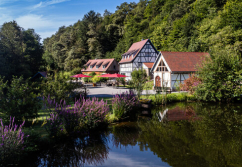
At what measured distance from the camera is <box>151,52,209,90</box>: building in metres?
25.5

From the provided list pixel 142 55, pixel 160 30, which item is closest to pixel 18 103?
pixel 142 55

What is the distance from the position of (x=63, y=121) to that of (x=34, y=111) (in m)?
1.59

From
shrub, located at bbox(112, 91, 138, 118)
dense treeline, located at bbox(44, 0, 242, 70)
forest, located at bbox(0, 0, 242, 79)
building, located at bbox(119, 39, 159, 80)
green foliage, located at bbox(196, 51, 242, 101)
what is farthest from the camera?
building, located at bbox(119, 39, 159, 80)

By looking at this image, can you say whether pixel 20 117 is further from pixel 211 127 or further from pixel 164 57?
pixel 164 57

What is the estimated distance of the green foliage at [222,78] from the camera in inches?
711

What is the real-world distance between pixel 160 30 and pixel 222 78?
110 feet

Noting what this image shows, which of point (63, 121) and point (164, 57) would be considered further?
point (164, 57)

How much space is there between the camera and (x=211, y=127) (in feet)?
34.8

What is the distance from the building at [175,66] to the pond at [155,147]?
47.4 feet

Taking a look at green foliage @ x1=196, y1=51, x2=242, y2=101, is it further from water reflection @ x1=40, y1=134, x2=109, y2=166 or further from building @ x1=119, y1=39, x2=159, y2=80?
building @ x1=119, y1=39, x2=159, y2=80

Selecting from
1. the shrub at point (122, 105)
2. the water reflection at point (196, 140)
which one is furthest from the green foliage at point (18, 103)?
the water reflection at point (196, 140)

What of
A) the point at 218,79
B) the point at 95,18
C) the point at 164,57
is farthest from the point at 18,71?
the point at 95,18

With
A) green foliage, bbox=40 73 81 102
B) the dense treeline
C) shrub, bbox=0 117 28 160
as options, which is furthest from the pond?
the dense treeline

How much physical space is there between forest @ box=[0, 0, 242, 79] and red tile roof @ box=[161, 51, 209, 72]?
289 centimetres
